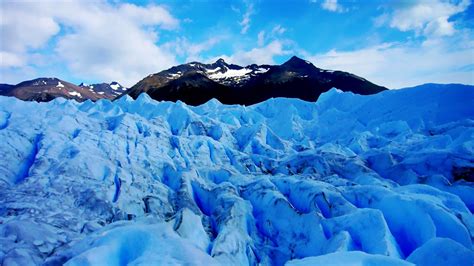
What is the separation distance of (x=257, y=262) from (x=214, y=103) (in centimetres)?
2764

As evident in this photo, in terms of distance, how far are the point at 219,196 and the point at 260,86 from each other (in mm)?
56016

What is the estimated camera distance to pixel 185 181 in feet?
50.2

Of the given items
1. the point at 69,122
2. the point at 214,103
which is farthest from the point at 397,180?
the point at 214,103

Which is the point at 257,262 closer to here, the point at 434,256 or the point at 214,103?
the point at 434,256

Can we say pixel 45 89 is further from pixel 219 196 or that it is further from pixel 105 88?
pixel 219 196

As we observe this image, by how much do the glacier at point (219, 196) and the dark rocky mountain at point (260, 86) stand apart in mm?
37796

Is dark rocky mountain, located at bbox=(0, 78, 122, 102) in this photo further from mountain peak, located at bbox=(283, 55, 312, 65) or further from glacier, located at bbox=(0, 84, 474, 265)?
glacier, located at bbox=(0, 84, 474, 265)

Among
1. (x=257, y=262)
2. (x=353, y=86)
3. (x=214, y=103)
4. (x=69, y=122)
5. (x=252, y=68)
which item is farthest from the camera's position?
(x=252, y=68)

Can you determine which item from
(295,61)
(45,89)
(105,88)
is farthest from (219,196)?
(105,88)

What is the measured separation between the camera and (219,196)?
14.0 m

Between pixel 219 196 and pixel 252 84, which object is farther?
pixel 252 84

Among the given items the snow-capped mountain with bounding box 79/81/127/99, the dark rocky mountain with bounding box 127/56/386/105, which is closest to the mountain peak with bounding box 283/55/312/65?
the dark rocky mountain with bounding box 127/56/386/105

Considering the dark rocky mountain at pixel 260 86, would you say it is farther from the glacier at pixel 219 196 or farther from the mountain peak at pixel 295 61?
the glacier at pixel 219 196

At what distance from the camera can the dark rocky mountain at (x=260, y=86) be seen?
204 feet
